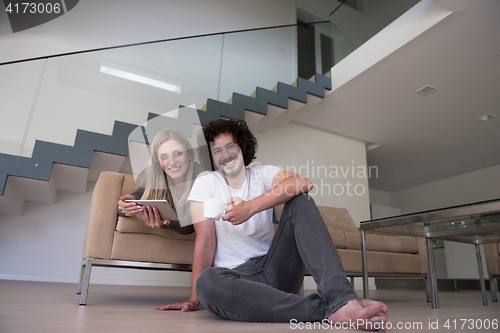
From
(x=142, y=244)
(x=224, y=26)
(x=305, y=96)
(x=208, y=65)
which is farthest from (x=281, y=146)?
(x=142, y=244)

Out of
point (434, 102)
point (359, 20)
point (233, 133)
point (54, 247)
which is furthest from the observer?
point (434, 102)

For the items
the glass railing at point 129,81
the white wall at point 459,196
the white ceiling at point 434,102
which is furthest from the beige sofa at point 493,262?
the white wall at point 459,196

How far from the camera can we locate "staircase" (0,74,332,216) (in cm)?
262

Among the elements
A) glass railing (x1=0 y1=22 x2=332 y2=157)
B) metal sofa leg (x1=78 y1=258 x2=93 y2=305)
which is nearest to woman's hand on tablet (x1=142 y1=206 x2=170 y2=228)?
metal sofa leg (x1=78 y1=258 x2=93 y2=305)

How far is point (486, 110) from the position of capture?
4.57 m

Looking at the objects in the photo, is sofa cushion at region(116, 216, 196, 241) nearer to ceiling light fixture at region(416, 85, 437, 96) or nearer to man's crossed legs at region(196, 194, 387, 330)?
man's crossed legs at region(196, 194, 387, 330)

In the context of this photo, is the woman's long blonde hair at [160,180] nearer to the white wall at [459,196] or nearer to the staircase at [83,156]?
the staircase at [83,156]

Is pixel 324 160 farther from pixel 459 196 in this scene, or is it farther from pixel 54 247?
pixel 54 247

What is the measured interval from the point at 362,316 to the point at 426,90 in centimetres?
411

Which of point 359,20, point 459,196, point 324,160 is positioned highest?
point 359,20

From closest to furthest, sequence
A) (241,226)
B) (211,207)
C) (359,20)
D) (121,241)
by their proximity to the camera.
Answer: (211,207) < (241,226) < (121,241) < (359,20)

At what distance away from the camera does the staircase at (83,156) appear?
262 cm

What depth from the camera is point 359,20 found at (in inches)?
164

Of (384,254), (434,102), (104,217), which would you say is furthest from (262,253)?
(434,102)
